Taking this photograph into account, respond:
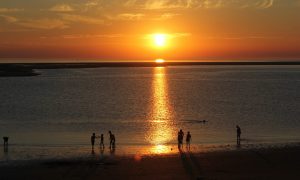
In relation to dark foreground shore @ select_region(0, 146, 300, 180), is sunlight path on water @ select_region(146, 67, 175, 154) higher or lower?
higher

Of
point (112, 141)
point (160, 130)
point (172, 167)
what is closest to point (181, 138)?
point (112, 141)

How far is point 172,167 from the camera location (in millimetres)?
20891

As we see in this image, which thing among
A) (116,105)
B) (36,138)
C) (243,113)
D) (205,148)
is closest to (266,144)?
(205,148)

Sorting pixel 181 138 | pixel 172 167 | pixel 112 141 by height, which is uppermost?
pixel 181 138

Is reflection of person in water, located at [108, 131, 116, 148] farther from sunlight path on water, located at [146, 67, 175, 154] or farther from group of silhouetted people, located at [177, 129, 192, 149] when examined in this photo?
group of silhouetted people, located at [177, 129, 192, 149]

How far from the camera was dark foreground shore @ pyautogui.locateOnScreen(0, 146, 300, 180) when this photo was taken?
19391mm

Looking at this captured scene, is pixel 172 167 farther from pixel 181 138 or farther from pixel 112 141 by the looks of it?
pixel 112 141

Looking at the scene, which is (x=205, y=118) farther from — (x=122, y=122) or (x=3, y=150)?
(x=3, y=150)

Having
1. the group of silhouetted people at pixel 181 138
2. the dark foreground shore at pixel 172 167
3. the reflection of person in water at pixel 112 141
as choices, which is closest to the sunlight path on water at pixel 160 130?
the group of silhouetted people at pixel 181 138

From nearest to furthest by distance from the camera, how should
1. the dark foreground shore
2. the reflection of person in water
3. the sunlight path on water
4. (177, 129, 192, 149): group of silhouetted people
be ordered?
1. the dark foreground shore
2. (177, 129, 192, 149): group of silhouetted people
3. the reflection of person in water
4. the sunlight path on water

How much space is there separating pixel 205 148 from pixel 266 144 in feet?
12.4

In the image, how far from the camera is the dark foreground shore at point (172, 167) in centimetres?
1939

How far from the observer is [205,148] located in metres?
26.5

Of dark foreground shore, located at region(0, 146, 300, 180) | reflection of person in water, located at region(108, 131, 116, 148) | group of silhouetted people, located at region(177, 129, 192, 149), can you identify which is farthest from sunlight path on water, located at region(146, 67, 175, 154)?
dark foreground shore, located at region(0, 146, 300, 180)
